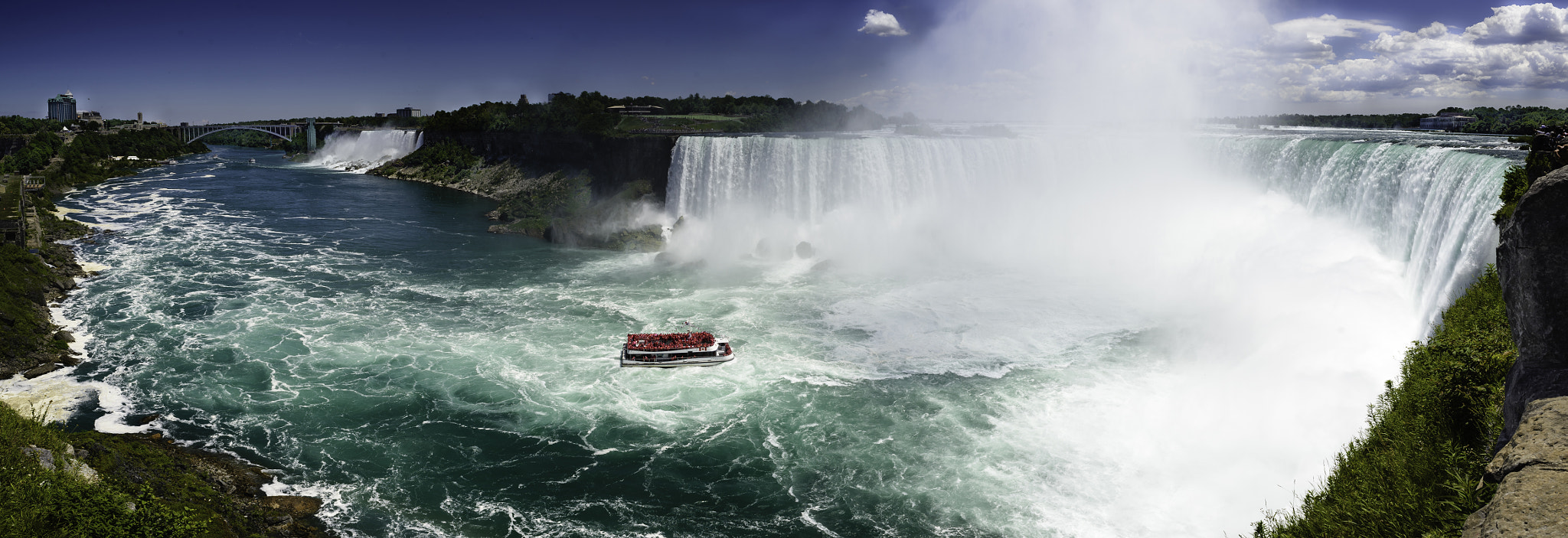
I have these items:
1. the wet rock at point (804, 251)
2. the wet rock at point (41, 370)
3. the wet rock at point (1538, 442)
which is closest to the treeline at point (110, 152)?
the wet rock at point (41, 370)

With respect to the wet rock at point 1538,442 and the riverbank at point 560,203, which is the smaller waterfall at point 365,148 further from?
the wet rock at point 1538,442

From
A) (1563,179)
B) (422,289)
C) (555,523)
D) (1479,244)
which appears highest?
(1563,179)

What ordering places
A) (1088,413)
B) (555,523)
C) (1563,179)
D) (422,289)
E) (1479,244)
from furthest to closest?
(422,289), (1088,413), (1479,244), (555,523), (1563,179)

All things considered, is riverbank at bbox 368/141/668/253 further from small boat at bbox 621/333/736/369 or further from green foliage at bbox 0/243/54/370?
green foliage at bbox 0/243/54/370

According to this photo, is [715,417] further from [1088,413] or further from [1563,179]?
[1563,179]

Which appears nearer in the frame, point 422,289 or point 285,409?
point 285,409

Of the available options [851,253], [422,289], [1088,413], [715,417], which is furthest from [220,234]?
[1088,413]

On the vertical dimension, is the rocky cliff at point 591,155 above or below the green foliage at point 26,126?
below

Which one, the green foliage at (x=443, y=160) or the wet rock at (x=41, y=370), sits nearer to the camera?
the wet rock at (x=41, y=370)
